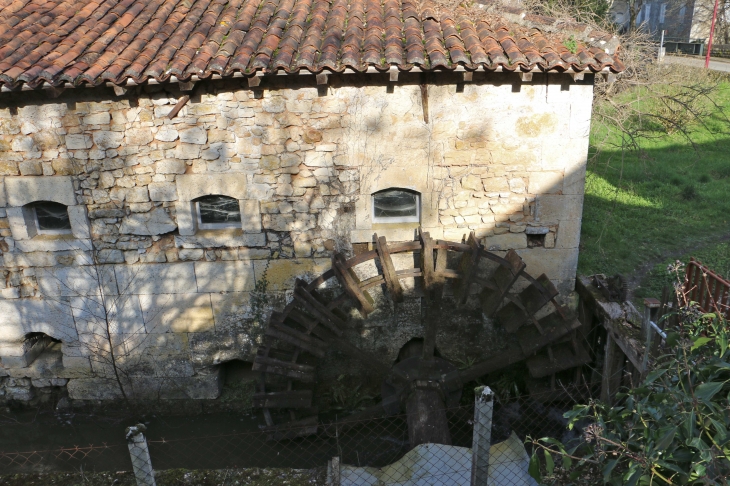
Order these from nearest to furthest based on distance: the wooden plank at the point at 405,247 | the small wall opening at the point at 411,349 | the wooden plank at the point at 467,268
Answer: the wooden plank at the point at 467,268 → the wooden plank at the point at 405,247 → the small wall opening at the point at 411,349

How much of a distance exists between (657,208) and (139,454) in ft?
33.6

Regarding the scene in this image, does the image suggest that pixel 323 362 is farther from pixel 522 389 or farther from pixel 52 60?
pixel 52 60

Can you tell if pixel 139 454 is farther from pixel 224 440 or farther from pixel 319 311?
pixel 224 440

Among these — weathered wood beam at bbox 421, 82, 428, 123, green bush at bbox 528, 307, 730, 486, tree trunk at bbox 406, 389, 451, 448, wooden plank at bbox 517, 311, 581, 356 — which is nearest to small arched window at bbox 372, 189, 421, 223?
weathered wood beam at bbox 421, 82, 428, 123

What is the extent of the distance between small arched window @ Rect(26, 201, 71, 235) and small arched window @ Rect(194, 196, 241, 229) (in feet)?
4.86

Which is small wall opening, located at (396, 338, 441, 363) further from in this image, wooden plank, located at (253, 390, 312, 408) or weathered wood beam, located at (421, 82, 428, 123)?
weathered wood beam, located at (421, 82, 428, 123)

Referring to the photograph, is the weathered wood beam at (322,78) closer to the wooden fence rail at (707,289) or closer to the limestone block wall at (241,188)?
the limestone block wall at (241,188)

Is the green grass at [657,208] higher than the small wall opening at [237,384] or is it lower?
higher

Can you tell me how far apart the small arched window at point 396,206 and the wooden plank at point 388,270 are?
454 mm

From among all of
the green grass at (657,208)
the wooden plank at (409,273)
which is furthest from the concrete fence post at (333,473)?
the green grass at (657,208)

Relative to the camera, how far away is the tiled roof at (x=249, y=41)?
542 cm

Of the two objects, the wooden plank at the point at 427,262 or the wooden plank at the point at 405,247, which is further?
the wooden plank at the point at 405,247

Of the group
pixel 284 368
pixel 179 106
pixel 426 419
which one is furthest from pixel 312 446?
pixel 179 106

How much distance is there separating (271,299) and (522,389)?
10.1 ft
